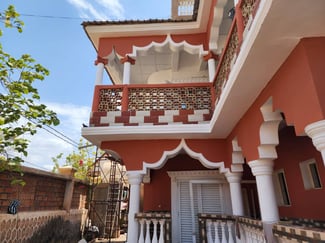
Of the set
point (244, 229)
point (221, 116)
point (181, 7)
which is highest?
point (181, 7)

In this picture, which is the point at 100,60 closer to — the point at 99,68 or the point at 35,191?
the point at 99,68

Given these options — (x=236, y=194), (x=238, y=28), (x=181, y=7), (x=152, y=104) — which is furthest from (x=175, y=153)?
(x=181, y=7)

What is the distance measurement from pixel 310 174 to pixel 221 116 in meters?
1.95

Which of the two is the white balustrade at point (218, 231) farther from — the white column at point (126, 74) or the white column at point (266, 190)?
the white column at point (126, 74)

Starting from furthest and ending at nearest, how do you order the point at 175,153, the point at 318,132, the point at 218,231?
the point at 175,153 → the point at 218,231 → the point at 318,132

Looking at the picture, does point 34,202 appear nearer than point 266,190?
No

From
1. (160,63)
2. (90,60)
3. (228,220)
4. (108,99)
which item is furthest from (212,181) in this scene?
(90,60)

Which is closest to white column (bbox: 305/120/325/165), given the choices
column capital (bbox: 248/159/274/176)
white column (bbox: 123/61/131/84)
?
column capital (bbox: 248/159/274/176)

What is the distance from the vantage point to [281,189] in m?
4.43

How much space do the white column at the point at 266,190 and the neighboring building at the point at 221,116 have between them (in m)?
0.01

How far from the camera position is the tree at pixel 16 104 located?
2.21m

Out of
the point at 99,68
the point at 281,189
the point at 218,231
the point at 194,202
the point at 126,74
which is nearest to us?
the point at 218,231

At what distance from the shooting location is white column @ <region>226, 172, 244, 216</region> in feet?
12.8

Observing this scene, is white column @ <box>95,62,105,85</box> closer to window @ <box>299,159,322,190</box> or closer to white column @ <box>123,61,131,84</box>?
white column @ <box>123,61,131,84</box>
